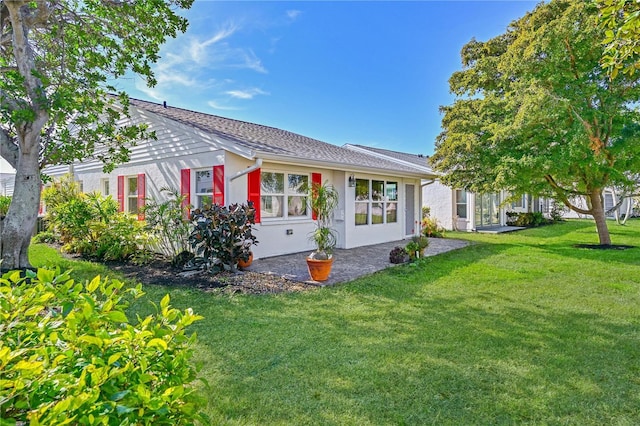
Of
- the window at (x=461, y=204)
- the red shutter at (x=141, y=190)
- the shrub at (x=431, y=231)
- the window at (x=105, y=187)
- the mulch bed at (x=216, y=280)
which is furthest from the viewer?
the window at (x=461, y=204)

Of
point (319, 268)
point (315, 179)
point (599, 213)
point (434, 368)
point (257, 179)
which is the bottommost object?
point (434, 368)

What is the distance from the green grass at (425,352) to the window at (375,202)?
4.83 m

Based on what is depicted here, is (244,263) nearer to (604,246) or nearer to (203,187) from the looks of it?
(203,187)

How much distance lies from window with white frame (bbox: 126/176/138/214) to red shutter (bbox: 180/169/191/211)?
2.81 m

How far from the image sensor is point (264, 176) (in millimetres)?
9180

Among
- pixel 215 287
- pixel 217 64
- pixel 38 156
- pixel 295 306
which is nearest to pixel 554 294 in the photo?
pixel 295 306

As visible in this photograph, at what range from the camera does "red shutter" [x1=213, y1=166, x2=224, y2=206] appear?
8.32 metres

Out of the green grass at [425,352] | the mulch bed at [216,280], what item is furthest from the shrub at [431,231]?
the mulch bed at [216,280]

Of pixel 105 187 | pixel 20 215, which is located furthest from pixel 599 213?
pixel 105 187

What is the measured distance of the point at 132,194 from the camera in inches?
445

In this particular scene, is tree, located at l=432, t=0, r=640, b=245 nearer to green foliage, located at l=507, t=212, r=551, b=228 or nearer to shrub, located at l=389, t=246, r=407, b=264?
shrub, located at l=389, t=246, r=407, b=264

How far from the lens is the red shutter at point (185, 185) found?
920 cm

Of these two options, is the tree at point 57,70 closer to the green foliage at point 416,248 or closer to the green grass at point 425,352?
the green grass at point 425,352

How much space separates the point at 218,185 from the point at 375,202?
565 centimetres
